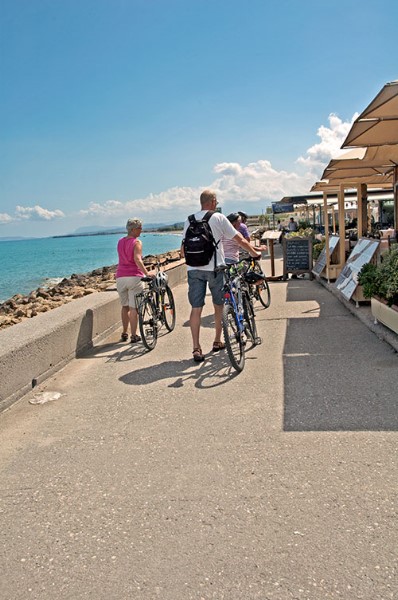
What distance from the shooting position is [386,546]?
2.41 m

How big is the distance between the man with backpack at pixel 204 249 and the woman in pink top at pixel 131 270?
1207 millimetres

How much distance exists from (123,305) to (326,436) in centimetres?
419

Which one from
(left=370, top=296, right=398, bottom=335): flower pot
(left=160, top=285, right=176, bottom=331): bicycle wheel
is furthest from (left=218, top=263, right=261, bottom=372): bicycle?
(left=370, top=296, right=398, bottom=335): flower pot

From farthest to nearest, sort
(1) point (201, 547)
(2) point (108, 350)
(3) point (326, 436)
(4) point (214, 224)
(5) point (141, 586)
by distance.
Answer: (2) point (108, 350)
(4) point (214, 224)
(3) point (326, 436)
(1) point (201, 547)
(5) point (141, 586)

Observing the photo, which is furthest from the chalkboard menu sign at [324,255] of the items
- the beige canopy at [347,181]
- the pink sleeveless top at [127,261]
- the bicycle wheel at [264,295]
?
the pink sleeveless top at [127,261]

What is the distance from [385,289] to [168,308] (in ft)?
9.91

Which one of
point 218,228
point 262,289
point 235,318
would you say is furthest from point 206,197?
point 262,289

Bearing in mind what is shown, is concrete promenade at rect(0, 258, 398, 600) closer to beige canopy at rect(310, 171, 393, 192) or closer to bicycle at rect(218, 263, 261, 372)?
bicycle at rect(218, 263, 261, 372)

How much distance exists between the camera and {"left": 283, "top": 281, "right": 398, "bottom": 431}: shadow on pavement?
3896 millimetres

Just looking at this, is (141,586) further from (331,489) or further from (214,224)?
(214,224)

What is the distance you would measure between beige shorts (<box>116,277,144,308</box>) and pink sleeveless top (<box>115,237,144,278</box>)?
0.08m

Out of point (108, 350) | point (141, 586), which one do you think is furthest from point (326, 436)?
point (108, 350)

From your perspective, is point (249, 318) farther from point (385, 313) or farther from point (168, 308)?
point (385, 313)

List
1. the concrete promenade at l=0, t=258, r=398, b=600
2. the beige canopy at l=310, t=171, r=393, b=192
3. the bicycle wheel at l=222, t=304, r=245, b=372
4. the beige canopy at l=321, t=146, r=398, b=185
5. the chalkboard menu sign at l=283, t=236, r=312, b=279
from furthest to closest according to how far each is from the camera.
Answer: the chalkboard menu sign at l=283, t=236, r=312, b=279 < the beige canopy at l=310, t=171, r=393, b=192 < the beige canopy at l=321, t=146, r=398, b=185 < the bicycle wheel at l=222, t=304, r=245, b=372 < the concrete promenade at l=0, t=258, r=398, b=600
